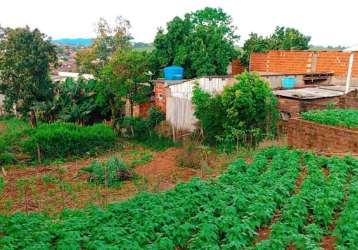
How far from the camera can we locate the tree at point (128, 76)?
62.8 ft

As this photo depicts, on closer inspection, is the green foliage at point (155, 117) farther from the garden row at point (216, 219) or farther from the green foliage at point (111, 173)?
the garden row at point (216, 219)

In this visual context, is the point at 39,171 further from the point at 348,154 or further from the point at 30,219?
the point at 348,154

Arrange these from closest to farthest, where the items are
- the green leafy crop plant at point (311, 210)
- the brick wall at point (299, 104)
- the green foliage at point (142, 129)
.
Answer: the green leafy crop plant at point (311, 210)
the brick wall at point (299, 104)
the green foliage at point (142, 129)

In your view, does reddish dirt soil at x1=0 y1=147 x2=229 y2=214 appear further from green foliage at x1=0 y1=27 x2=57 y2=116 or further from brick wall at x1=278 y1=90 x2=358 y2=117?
green foliage at x1=0 y1=27 x2=57 y2=116

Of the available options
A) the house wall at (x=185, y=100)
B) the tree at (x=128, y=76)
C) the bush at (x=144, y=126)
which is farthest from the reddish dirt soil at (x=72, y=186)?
the tree at (x=128, y=76)

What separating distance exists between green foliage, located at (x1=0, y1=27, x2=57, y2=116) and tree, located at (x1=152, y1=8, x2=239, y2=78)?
18.6 feet

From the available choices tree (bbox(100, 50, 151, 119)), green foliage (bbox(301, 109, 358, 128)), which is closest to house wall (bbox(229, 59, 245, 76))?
tree (bbox(100, 50, 151, 119))

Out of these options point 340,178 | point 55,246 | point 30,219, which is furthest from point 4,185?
point 340,178

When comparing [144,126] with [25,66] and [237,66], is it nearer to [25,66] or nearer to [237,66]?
[25,66]

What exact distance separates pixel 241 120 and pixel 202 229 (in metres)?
9.40

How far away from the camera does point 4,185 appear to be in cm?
1226

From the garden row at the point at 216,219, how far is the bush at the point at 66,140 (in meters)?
8.44

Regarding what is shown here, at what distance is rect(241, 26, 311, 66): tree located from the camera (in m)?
25.7

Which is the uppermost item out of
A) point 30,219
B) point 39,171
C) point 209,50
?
point 209,50
